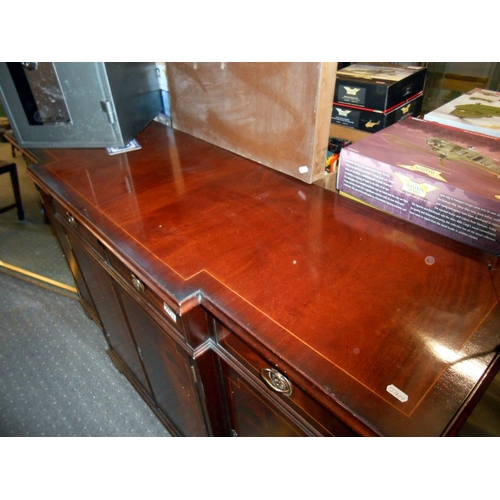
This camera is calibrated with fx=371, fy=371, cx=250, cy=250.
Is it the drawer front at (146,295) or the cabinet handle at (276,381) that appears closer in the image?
the cabinet handle at (276,381)

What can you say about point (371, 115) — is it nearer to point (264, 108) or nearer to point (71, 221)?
point (264, 108)

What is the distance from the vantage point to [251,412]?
0.78 meters

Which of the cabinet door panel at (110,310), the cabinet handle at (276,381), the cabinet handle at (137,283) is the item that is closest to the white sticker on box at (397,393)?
the cabinet handle at (276,381)

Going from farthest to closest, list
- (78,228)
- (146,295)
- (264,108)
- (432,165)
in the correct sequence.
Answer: (78,228) < (264,108) < (146,295) < (432,165)

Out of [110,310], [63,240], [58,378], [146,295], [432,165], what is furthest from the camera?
[58,378]

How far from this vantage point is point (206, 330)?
2.39ft

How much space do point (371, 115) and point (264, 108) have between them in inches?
11.2

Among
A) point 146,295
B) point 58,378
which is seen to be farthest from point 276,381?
point 58,378

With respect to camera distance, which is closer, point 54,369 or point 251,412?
point 251,412

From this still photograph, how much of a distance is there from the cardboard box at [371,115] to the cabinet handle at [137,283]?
0.69 meters

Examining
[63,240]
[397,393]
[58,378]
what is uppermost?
[397,393]

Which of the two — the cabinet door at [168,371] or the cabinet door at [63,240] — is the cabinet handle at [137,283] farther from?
the cabinet door at [63,240]

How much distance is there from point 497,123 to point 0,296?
2142 mm

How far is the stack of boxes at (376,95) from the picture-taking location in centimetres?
92
